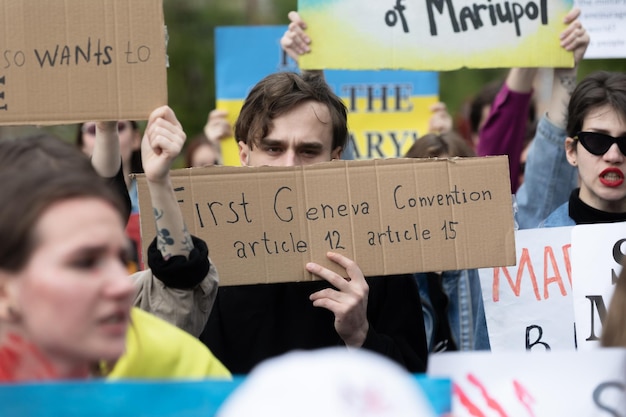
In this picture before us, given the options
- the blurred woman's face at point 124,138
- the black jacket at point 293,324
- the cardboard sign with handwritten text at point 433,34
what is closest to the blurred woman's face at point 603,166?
the cardboard sign with handwritten text at point 433,34

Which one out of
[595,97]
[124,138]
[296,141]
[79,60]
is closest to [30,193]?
[79,60]

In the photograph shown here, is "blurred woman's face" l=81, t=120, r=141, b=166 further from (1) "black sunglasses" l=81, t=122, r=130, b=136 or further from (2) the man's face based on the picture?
(2) the man's face

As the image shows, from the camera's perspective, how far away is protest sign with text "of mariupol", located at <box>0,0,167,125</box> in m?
3.05

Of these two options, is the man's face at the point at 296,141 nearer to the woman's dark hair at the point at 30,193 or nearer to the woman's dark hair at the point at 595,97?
the woman's dark hair at the point at 595,97

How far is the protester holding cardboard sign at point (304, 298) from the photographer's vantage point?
307 centimetres

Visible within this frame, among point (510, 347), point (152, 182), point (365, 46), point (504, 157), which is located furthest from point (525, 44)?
point (152, 182)

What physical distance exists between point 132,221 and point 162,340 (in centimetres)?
289

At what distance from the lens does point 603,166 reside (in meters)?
3.72

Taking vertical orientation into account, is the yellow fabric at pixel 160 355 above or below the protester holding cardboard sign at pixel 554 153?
below

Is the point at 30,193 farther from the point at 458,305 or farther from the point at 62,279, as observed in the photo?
the point at 458,305

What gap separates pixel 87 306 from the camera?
1891mm

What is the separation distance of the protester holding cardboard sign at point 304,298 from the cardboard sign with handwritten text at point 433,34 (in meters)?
0.54

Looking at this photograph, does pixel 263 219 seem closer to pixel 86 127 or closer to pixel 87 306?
pixel 87 306

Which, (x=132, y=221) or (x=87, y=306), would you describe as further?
(x=132, y=221)
